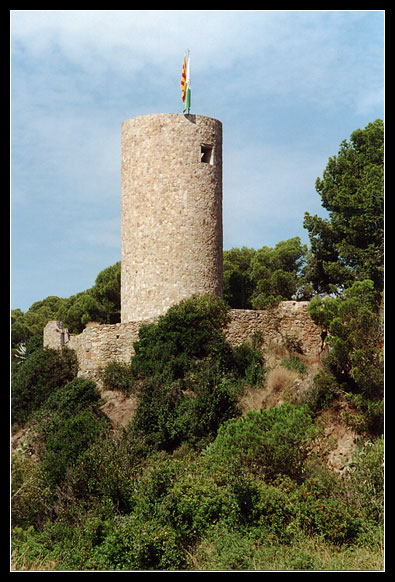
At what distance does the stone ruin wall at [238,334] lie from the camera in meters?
17.1

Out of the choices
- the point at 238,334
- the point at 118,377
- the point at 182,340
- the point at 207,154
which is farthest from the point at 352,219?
the point at 118,377

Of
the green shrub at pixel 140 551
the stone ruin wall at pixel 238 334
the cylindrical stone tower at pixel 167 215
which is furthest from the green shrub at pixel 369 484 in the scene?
the cylindrical stone tower at pixel 167 215

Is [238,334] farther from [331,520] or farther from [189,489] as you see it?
[331,520]

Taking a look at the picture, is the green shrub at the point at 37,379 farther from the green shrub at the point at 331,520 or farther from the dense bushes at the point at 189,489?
the green shrub at the point at 331,520

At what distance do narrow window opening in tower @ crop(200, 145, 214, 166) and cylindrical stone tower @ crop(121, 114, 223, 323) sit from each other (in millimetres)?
29

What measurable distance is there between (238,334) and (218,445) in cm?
537

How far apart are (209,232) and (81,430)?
688 centimetres

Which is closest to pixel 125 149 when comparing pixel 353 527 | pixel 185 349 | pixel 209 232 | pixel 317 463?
pixel 209 232

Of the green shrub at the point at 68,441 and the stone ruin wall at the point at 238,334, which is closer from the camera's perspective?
the green shrub at the point at 68,441

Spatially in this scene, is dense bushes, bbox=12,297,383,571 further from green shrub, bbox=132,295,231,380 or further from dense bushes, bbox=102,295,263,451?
green shrub, bbox=132,295,231,380

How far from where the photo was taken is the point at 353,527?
10.3 metres

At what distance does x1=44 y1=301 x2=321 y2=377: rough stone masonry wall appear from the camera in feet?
56.1

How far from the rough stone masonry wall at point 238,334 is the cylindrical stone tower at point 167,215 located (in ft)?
3.99
